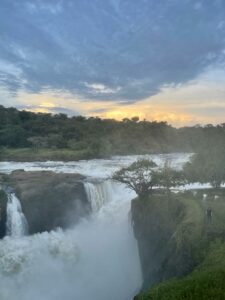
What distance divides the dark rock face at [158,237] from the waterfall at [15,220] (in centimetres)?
869

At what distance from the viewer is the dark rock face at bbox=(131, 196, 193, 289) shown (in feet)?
65.3

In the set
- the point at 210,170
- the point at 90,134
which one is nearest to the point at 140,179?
the point at 210,170

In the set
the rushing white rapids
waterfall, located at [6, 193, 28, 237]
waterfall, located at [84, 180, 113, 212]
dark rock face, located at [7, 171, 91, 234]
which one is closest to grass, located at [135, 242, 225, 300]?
the rushing white rapids

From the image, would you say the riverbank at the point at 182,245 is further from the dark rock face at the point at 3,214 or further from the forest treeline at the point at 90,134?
the forest treeline at the point at 90,134

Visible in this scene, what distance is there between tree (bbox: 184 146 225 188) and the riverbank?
113 cm

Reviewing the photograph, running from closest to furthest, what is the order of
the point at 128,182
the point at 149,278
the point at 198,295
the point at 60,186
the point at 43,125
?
the point at 198,295
the point at 149,278
the point at 128,182
the point at 60,186
the point at 43,125

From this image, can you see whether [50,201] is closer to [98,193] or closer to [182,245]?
[98,193]

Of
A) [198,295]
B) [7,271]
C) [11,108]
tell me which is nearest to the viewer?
[198,295]

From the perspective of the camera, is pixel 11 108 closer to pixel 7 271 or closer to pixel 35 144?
pixel 35 144

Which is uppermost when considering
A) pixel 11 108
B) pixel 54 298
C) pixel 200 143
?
pixel 11 108

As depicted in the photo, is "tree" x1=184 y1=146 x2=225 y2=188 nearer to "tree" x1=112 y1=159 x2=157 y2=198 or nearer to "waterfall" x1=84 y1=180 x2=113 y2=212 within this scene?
"tree" x1=112 y1=159 x2=157 y2=198

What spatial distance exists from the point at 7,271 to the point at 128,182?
1065 centimetres

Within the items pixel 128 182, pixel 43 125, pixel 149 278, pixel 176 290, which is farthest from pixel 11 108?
pixel 176 290

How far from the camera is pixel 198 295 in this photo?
39.5ft
